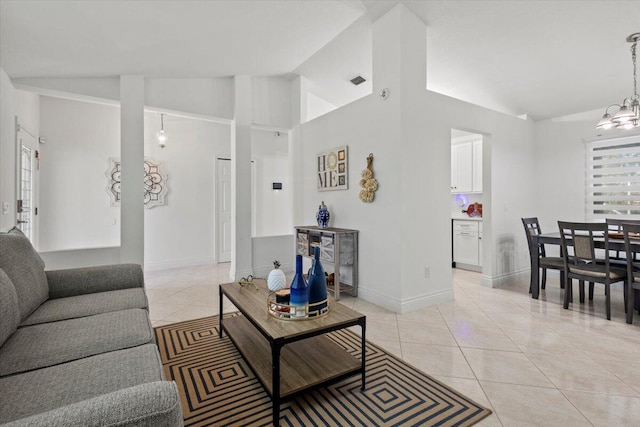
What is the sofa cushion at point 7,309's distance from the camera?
4.55ft

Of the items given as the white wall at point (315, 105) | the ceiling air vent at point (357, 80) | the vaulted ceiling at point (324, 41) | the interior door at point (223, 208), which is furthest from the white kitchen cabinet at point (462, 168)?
the interior door at point (223, 208)

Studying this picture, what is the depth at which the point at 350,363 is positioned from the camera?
183cm

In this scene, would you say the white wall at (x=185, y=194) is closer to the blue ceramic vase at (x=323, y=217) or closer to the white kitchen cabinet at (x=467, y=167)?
the blue ceramic vase at (x=323, y=217)

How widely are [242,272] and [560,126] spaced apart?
5.24 metres

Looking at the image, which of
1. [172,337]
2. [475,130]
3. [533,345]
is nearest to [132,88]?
[172,337]

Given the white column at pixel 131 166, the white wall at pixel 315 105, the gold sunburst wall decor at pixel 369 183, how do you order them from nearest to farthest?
the gold sunburst wall decor at pixel 369 183 → the white column at pixel 131 166 → the white wall at pixel 315 105

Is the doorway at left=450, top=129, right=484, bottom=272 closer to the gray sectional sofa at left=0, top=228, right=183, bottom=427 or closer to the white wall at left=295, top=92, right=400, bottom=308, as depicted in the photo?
the white wall at left=295, top=92, right=400, bottom=308

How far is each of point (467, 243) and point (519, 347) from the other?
9.64 ft

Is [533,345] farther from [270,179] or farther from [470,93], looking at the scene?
[270,179]

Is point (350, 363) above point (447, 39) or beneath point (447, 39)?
beneath

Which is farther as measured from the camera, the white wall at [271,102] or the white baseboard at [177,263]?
the white baseboard at [177,263]

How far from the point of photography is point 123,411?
783mm

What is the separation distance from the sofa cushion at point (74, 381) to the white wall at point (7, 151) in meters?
2.65

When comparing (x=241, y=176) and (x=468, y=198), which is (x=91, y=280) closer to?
(x=241, y=176)
